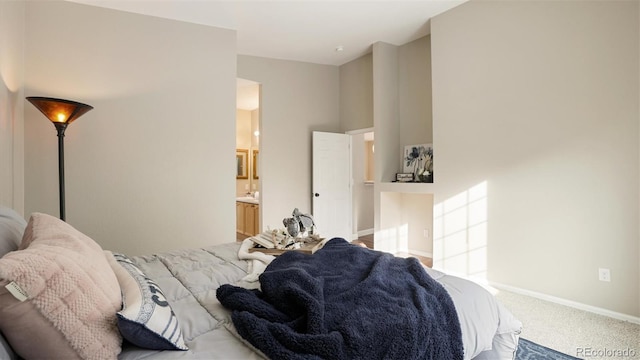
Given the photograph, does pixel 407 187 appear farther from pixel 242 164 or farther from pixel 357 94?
pixel 242 164

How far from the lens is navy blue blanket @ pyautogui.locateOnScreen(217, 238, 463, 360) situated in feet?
3.36

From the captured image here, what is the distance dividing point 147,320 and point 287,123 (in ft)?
14.8

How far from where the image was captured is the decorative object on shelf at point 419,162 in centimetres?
426

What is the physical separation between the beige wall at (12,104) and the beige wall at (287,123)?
8.53 feet

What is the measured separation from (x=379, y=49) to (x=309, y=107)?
149 centimetres

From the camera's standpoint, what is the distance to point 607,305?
2.67 metres

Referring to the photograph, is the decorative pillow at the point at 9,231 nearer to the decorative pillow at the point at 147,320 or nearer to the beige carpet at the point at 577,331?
the decorative pillow at the point at 147,320

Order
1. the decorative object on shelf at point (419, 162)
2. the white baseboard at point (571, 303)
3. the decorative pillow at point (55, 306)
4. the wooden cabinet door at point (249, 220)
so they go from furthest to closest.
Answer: the wooden cabinet door at point (249, 220) → the decorative object on shelf at point (419, 162) → the white baseboard at point (571, 303) → the decorative pillow at point (55, 306)

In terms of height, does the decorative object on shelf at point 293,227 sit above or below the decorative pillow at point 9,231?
below

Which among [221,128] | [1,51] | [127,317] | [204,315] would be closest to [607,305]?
[204,315]

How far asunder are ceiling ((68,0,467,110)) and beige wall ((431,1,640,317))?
48cm

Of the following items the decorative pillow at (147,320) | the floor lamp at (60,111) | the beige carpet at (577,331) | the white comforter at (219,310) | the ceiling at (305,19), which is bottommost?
the beige carpet at (577,331)

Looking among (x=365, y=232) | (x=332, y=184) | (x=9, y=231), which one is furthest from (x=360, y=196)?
(x=9, y=231)

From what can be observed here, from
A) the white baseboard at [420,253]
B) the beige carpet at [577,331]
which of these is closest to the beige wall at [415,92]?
the white baseboard at [420,253]
